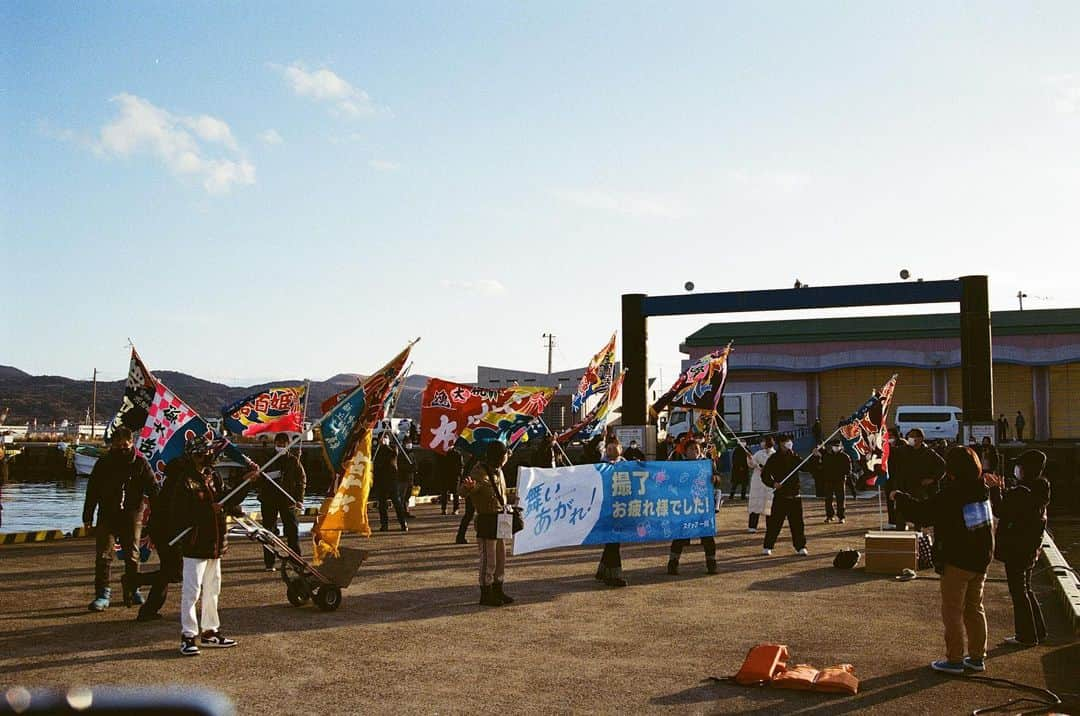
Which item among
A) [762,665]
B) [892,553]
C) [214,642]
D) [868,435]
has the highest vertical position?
[868,435]

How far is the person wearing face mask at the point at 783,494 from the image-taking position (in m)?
16.9

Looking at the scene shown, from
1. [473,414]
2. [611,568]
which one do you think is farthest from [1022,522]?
[473,414]

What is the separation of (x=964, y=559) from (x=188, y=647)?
7.39m

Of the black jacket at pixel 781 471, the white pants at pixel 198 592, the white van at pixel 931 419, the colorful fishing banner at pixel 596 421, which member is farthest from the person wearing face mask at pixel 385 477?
the white van at pixel 931 419

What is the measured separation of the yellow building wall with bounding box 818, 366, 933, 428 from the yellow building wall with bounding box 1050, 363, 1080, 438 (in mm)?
6591

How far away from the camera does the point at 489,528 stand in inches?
480

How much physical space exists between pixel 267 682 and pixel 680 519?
8265 mm

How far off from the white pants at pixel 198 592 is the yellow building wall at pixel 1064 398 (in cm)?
5532

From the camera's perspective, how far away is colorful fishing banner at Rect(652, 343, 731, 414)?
22.9 metres

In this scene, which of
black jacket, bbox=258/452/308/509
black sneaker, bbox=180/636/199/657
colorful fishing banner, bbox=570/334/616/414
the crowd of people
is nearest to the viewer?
the crowd of people

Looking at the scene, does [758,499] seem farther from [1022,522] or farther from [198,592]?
[198,592]

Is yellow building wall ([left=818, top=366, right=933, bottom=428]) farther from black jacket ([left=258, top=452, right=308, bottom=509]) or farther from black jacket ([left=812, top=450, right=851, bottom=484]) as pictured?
black jacket ([left=258, top=452, right=308, bottom=509])

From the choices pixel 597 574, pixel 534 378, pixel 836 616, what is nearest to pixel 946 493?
pixel 836 616

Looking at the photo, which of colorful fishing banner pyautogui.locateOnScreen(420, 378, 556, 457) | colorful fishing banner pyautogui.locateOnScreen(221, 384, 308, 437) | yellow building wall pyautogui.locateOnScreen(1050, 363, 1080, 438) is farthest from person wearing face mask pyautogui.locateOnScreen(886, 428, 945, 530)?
yellow building wall pyautogui.locateOnScreen(1050, 363, 1080, 438)
